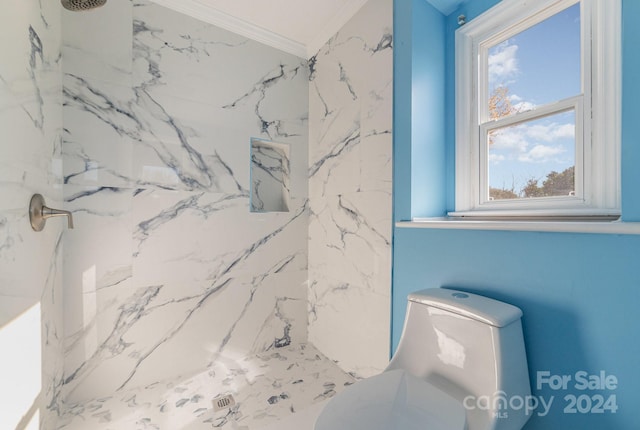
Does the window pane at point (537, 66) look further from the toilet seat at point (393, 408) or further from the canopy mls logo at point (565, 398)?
the toilet seat at point (393, 408)

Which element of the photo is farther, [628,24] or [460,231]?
[460,231]

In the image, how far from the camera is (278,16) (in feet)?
5.75

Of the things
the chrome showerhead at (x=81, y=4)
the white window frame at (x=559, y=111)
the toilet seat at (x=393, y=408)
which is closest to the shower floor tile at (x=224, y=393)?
the toilet seat at (x=393, y=408)

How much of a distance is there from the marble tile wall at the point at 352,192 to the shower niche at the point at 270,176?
7.8 inches

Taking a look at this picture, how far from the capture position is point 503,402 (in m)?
0.78

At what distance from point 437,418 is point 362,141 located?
1.32 metres

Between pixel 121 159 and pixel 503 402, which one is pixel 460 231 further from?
pixel 121 159

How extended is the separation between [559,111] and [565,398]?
1.00 m

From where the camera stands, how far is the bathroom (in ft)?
2.74

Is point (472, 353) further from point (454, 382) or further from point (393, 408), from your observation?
point (393, 408)

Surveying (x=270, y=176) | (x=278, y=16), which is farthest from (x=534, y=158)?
(x=278, y=16)

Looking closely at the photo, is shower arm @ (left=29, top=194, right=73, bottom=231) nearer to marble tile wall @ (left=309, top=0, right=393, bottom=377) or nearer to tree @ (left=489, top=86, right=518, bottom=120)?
marble tile wall @ (left=309, top=0, right=393, bottom=377)

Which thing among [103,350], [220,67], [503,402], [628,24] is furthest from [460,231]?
[103,350]

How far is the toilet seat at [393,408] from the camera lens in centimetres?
70
